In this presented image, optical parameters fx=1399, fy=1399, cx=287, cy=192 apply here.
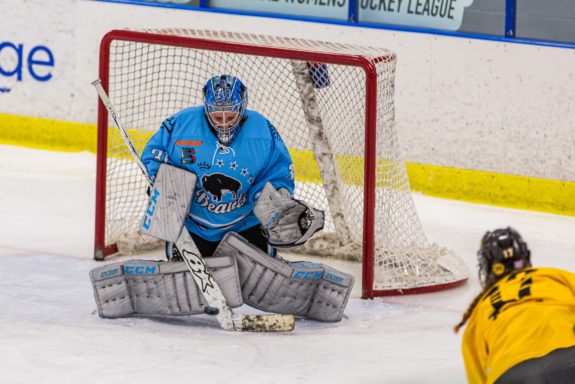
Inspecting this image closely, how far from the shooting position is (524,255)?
330 cm

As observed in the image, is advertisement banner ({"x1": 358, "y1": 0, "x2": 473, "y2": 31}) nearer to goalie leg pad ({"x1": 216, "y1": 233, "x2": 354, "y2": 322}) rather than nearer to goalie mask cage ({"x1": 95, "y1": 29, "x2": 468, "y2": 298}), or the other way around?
goalie mask cage ({"x1": 95, "y1": 29, "x2": 468, "y2": 298})

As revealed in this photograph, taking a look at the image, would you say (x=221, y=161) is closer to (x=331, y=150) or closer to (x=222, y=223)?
(x=222, y=223)

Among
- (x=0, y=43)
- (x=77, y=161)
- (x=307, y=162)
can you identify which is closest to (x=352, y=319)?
(x=307, y=162)

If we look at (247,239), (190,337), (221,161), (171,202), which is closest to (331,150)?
(247,239)

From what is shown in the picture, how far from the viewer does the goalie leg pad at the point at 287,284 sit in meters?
4.92

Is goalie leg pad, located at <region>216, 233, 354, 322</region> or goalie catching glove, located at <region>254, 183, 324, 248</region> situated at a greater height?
goalie catching glove, located at <region>254, 183, 324, 248</region>

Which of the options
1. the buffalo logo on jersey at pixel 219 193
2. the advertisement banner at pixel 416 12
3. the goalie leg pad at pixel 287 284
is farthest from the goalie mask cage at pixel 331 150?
the advertisement banner at pixel 416 12

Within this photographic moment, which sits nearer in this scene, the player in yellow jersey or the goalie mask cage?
the player in yellow jersey

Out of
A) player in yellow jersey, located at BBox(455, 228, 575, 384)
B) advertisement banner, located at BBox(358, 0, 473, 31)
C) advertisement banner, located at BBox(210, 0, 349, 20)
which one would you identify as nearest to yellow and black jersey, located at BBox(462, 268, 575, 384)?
player in yellow jersey, located at BBox(455, 228, 575, 384)

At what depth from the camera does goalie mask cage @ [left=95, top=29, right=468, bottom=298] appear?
545 cm

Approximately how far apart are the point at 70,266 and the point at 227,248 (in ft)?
3.49

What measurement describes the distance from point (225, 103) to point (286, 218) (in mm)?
448

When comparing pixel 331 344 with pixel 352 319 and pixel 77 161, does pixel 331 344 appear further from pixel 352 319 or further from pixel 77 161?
pixel 77 161

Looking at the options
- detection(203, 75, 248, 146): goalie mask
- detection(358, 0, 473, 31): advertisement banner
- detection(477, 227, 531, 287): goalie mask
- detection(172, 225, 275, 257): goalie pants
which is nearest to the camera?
detection(477, 227, 531, 287): goalie mask
